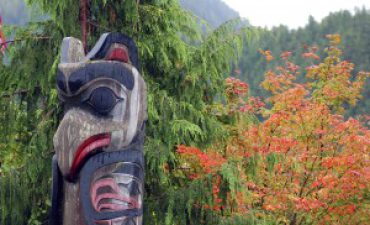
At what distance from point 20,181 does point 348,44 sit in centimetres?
3968

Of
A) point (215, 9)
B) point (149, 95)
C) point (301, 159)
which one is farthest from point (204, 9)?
point (149, 95)

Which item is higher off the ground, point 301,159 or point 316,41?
point 316,41

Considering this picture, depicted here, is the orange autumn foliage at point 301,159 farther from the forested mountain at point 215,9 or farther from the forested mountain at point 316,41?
the forested mountain at point 215,9

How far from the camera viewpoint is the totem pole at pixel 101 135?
4996 mm

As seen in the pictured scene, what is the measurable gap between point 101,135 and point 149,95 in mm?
1902

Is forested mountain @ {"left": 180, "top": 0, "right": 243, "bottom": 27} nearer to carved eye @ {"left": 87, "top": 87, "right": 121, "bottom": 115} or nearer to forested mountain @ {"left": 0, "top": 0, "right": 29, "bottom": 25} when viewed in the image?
forested mountain @ {"left": 0, "top": 0, "right": 29, "bottom": 25}

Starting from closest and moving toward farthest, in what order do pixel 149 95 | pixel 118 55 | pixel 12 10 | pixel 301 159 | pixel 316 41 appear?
pixel 118 55, pixel 149 95, pixel 301 159, pixel 316 41, pixel 12 10

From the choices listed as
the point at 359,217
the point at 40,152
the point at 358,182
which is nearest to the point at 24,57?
the point at 40,152

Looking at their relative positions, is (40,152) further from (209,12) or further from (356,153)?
(209,12)

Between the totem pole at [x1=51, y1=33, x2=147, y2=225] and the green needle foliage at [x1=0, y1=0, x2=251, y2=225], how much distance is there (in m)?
1.49

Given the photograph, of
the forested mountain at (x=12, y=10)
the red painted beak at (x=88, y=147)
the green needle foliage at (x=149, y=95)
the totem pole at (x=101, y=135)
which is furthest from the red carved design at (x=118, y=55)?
the forested mountain at (x=12, y=10)

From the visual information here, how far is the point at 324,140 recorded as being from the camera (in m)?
11.2

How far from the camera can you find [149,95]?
693cm

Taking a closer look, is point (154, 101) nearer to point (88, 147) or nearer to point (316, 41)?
point (88, 147)
